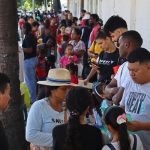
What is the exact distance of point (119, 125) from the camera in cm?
317

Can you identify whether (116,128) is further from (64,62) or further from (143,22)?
(64,62)

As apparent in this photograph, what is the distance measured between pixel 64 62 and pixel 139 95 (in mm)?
5377

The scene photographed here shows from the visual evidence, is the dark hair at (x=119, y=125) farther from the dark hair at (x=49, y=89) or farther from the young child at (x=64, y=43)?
the young child at (x=64, y=43)

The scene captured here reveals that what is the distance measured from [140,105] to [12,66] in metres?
2.05

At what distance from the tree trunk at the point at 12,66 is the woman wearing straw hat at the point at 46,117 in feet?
4.31

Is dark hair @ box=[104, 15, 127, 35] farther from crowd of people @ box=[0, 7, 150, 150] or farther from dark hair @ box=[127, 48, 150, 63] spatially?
dark hair @ box=[127, 48, 150, 63]

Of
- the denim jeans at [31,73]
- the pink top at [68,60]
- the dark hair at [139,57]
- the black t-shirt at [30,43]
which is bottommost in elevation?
the denim jeans at [31,73]

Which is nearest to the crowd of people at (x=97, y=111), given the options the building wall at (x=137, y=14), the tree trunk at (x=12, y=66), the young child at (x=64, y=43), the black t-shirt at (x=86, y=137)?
the black t-shirt at (x=86, y=137)

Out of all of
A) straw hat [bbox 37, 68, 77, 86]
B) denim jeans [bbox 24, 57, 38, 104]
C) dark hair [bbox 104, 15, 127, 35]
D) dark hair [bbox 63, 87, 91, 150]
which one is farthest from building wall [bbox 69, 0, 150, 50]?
dark hair [bbox 63, 87, 91, 150]

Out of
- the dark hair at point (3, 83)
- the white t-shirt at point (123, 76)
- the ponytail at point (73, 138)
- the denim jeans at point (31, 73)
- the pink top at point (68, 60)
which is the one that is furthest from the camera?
the denim jeans at point (31, 73)

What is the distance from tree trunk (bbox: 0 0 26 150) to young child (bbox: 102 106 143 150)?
2.31m

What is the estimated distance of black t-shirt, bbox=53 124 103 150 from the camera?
10.9ft

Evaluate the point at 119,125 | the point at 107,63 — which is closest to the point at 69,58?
the point at 107,63

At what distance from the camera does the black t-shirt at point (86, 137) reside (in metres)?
3.31
